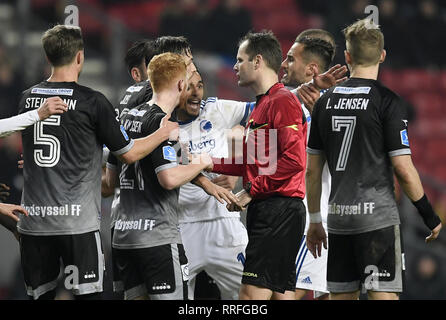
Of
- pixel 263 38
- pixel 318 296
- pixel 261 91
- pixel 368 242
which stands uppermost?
pixel 263 38

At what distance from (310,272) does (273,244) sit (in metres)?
1.21

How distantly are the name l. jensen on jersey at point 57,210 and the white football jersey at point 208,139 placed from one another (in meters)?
1.41

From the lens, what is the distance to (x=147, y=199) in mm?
5613

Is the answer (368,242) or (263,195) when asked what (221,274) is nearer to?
(263,195)

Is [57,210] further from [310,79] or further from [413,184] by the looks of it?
[310,79]

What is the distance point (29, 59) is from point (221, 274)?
6.01 metres

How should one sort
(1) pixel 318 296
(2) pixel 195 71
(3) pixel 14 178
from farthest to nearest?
(3) pixel 14 178 → (1) pixel 318 296 → (2) pixel 195 71

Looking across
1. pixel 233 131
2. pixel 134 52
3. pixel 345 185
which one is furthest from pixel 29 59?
pixel 345 185

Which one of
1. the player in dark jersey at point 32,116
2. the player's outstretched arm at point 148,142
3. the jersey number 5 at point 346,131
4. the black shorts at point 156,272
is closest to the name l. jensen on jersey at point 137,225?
the black shorts at point 156,272

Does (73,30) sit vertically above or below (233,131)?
above

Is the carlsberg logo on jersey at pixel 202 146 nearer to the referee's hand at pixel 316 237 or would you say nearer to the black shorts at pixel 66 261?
the referee's hand at pixel 316 237

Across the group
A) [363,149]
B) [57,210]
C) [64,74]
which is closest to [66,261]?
[57,210]

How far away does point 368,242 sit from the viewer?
17.9 ft
